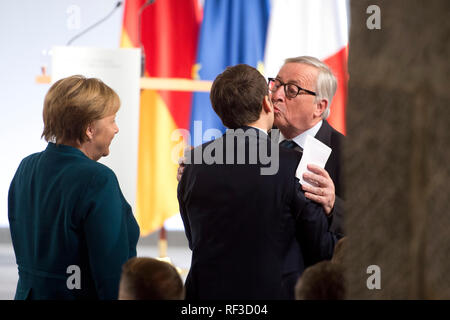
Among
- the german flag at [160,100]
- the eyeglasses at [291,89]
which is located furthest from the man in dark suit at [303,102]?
the german flag at [160,100]

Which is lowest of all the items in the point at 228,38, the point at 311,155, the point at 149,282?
the point at 149,282

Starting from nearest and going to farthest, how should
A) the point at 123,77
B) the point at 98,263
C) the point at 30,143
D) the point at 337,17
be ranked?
the point at 98,263 → the point at 123,77 → the point at 337,17 → the point at 30,143

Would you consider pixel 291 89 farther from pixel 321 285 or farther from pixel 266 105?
pixel 321 285

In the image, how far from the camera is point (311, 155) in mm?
1466

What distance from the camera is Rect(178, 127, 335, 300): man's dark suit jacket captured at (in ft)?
4.64

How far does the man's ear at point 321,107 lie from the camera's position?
2018mm

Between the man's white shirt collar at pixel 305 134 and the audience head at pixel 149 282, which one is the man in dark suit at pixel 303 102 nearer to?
the man's white shirt collar at pixel 305 134

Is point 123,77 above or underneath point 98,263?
above

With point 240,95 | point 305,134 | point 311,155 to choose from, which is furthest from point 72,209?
point 305,134

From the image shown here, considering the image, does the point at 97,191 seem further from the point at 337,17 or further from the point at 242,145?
the point at 337,17

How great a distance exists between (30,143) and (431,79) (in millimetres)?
5772

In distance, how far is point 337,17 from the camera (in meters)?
4.26

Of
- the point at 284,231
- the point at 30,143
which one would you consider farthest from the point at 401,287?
the point at 30,143

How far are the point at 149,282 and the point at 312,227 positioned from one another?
0.45 m
